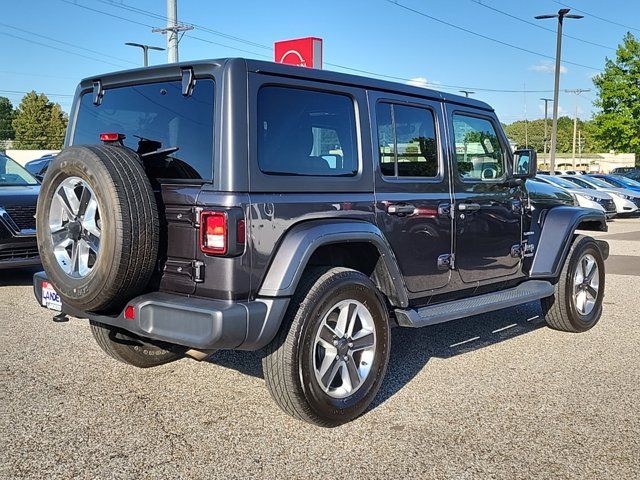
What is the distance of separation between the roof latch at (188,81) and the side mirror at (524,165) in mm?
2879

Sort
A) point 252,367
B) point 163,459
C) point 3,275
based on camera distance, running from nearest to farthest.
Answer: point 163,459 < point 252,367 < point 3,275

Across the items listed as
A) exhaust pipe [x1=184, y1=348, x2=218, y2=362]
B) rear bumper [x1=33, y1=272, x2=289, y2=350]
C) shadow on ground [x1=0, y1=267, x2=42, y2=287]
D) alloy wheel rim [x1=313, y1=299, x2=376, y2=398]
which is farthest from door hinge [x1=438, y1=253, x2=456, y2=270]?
shadow on ground [x1=0, y1=267, x2=42, y2=287]

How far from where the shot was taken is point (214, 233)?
3404mm

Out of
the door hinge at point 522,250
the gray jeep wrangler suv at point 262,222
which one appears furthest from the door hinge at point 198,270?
the door hinge at point 522,250

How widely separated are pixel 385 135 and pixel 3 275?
21.2 feet

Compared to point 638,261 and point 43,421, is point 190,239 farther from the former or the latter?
point 638,261

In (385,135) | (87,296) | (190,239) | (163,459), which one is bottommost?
(163,459)

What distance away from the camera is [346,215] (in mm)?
3938

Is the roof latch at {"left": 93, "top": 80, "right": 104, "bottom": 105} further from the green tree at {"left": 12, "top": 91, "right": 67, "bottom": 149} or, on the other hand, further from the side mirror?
the green tree at {"left": 12, "top": 91, "right": 67, "bottom": 149}

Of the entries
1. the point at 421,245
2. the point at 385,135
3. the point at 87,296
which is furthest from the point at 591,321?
the point at 87,296

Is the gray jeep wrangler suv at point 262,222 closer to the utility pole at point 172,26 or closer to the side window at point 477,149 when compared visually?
the side window at point 477,149

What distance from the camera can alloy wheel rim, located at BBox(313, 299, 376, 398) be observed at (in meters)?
3.80

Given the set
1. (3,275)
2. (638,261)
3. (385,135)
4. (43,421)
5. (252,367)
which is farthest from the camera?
(638,261)

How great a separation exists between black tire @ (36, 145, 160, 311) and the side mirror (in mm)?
3150
